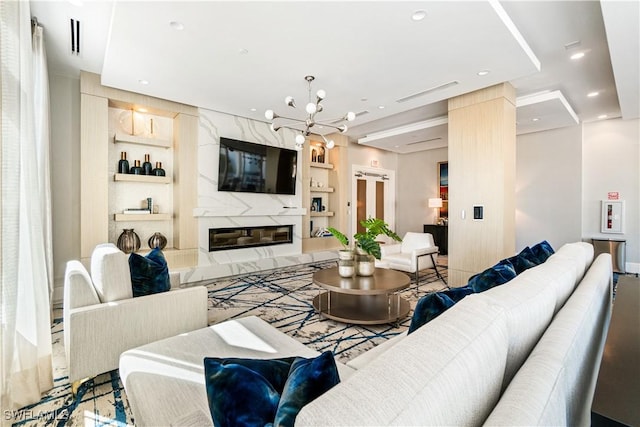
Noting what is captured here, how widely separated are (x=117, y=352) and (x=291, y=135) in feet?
15.8

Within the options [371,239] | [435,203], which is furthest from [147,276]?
[435,203]

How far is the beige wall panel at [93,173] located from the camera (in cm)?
384

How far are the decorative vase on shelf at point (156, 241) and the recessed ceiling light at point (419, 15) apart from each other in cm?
440

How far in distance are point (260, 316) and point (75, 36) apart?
11.6 feet

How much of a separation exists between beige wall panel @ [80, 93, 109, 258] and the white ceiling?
46 cm

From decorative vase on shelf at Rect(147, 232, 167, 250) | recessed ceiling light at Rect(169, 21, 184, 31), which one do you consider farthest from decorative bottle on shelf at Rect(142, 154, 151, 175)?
recessed ceiling light at Rect(169, 21, 184, 31)

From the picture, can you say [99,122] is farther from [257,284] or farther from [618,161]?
[618,161]

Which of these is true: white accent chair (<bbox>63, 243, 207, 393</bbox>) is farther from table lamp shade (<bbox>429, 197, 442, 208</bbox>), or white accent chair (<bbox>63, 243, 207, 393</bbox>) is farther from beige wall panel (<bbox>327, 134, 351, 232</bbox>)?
table lamp shade (<bbox>429, 197, 442, 208</bbox>)

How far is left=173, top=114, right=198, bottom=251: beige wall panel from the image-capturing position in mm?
4641

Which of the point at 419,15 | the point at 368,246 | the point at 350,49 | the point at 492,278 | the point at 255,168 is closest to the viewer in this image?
the point at 492,278

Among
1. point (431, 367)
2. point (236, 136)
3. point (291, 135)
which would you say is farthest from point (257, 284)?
point (431, 367)

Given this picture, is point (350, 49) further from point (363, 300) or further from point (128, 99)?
point (128, 99)

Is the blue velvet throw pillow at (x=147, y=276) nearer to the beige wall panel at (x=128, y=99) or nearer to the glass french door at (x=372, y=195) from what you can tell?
the beige wall panel at (x=128, y=99)

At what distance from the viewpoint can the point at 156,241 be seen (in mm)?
4570
